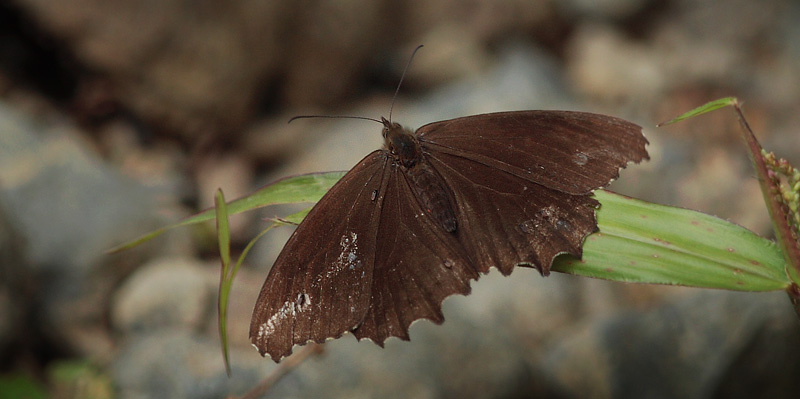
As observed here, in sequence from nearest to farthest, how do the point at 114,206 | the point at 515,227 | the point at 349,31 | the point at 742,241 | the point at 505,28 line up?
1. the point at 742,241
2. the point at 515,227
3. the point at 114,206
4. the point at 349,31
5. the point at 505,28

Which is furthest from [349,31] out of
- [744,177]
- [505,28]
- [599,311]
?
[744,177]

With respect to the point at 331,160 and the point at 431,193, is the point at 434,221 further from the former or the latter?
the point at 331,160

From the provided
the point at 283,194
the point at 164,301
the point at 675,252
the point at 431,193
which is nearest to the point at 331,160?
the point at 164,301

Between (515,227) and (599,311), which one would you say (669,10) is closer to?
(599,311)

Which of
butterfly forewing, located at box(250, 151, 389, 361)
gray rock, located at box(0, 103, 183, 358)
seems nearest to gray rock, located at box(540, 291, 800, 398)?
butterfly forewing, located at box(250, 151, 389, 361)

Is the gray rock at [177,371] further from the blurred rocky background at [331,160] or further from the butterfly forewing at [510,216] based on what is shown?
the butterfly forewing at [510,216]

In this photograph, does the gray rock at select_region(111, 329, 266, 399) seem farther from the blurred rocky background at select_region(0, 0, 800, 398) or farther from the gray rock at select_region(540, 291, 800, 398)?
the gray rock at select_region(540, 291, 800, 398)

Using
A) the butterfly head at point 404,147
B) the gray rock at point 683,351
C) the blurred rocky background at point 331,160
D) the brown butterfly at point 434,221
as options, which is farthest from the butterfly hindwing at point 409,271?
the gray rock at point 683,351
